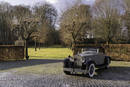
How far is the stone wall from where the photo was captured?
12.0m

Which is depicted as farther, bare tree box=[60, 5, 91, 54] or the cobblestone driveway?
bare tree box=[60, 5, 91, 54]

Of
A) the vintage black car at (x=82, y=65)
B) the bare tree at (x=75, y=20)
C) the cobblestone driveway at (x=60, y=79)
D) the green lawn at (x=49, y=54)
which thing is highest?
the bare tree at (x=75, y=20)

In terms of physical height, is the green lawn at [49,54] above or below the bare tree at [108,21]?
below

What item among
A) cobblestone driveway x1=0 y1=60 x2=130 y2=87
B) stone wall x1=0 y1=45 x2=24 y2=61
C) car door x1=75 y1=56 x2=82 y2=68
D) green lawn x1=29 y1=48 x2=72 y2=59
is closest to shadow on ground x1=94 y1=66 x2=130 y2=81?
cobblestone driveway x1=0 y1=60 x2=130 y2=87

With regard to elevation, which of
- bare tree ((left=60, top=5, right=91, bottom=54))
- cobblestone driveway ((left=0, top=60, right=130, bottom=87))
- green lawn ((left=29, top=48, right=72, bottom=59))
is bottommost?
green lawn ((left=29, top=48, right=72, bottom=59))

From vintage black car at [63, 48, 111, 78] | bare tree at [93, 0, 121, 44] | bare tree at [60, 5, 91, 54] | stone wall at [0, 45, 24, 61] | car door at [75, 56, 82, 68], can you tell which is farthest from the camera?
bare tree at [93, 0, 121, 44]

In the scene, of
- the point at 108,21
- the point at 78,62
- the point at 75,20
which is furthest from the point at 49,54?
the point at 78,62

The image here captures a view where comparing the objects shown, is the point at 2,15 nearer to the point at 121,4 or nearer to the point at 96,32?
the point at 96,32

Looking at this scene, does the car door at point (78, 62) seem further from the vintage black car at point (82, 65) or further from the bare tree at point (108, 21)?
the bare tree at point (108, 21)

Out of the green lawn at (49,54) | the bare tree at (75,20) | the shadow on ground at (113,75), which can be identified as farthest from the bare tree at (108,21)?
the shadow on ground at (113,75)

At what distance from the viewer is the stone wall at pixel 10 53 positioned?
12.0 metres

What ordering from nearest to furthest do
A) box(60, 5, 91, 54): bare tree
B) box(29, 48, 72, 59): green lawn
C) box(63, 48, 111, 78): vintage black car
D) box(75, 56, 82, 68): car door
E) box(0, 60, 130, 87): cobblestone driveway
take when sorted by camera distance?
box(0, 60, 130, 87): cobblestone driveway, box(63, 48, 111, 78): vintage black car, box(75, 56, 82, 68): car door, box(29, 48, 72, 59): green lawn, box(60, 5, 91, 54): bare tree

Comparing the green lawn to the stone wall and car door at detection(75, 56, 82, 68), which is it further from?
car door at detection(75, 56, 82, 68)

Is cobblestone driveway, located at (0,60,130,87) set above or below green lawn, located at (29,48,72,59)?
above
